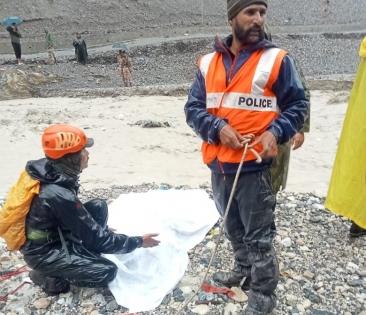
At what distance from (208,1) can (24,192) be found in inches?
1580

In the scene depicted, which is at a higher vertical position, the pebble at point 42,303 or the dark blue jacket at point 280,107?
the dark blue jacket at point 280,107

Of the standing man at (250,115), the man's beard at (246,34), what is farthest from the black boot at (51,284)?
the man's beard at (246,34)

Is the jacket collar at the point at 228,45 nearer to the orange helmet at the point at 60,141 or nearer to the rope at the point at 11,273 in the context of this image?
the orange helmet at the point at 60,141

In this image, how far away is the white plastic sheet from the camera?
10.6 ft

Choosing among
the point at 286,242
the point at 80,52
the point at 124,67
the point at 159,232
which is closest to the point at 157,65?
the point at 80,52

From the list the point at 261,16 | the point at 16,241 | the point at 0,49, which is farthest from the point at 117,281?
the point at 0,49

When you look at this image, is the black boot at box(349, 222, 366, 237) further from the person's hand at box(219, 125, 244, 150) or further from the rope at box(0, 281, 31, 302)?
the rope at box(0, 281, 31, 302)

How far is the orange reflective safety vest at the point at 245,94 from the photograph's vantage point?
2.41 metres

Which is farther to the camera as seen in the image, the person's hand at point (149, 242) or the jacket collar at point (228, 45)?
the person's hand at point (149, 242)

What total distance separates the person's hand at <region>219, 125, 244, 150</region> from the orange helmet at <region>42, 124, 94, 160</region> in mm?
1003

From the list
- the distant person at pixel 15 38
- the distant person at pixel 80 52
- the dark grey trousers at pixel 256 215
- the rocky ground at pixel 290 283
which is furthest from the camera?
the distant person at pixel 80 52

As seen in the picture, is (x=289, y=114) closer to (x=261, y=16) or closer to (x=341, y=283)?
(x=261, y=16)

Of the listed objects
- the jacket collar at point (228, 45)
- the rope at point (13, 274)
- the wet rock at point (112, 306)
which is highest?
the jacket collar at point (228, 45)

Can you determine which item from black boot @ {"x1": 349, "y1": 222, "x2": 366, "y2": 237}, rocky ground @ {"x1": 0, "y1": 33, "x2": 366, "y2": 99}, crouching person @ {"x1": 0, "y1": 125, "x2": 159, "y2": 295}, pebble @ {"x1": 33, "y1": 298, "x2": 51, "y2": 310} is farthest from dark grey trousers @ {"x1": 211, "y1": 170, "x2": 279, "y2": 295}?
rocky ground @ {"x1": 0, "y1": 33, "x2": 366, "y2": 99}
